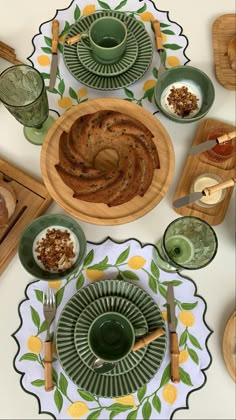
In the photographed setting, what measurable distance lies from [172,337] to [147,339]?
8 cm

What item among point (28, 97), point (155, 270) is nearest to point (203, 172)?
point (155, 270)

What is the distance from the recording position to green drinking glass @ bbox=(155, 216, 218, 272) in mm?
916

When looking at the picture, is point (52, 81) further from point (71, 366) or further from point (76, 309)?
point (71, 366)

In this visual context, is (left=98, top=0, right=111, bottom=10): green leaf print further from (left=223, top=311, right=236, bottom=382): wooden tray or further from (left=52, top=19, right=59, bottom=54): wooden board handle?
(left=223, top=311, right=236, bottom=382): wooden tray

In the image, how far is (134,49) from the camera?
110 centimetres

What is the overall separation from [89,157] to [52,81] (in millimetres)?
276

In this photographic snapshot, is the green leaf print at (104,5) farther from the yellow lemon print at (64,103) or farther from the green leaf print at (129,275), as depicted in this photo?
the green leaf print at (129,275)

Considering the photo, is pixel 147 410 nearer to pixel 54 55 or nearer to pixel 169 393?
pixel 169 393

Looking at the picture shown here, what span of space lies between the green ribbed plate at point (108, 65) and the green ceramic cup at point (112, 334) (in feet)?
2.10

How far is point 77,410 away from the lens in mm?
874

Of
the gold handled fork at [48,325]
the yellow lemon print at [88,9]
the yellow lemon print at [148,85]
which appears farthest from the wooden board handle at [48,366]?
the yellow lemon print at [88,9]

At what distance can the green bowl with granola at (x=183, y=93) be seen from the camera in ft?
3.43

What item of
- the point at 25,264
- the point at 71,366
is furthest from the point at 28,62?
the point at 71,366

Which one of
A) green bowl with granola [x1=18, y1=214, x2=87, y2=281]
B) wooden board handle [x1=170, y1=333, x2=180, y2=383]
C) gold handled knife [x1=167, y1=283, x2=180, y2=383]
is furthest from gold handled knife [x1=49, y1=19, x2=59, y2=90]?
wooden board handle [x1=170, y1=333, x2=180, y2=383]
